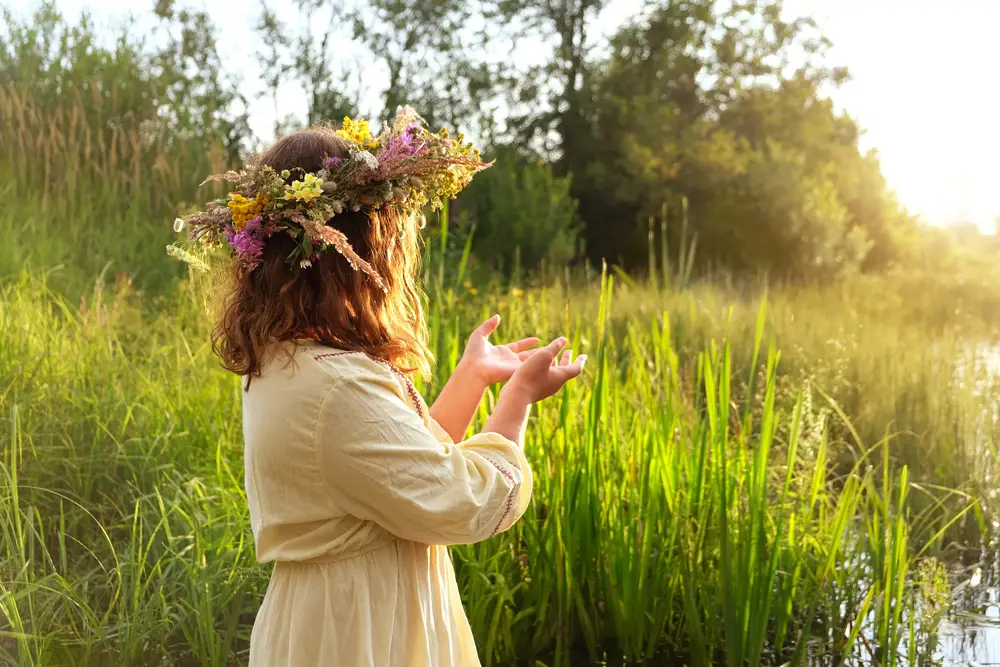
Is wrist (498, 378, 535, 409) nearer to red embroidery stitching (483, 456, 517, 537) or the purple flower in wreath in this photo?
red embroidery stitching (483, 456, 517, 537)

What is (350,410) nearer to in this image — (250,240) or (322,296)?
(322,296)

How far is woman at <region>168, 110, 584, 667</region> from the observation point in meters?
1.38

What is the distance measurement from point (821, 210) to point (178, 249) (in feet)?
42.3

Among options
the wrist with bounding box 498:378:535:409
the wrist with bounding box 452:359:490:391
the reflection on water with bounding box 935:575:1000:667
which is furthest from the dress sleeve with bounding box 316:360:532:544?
the reflection on water with bounding box 935:575:1000:667

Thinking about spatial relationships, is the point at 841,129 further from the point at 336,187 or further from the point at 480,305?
the point at 336,187

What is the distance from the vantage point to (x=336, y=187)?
148 centimetres

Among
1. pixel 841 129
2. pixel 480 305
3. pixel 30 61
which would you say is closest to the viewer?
pixel 480 305

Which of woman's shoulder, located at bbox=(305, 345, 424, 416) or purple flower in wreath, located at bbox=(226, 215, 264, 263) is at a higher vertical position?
purple flower in wreath, located at bbox=(226, 215, 264, 263)

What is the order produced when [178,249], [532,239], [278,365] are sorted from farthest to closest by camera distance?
1. [532,239]
2. [178,249]
3. [278,365]

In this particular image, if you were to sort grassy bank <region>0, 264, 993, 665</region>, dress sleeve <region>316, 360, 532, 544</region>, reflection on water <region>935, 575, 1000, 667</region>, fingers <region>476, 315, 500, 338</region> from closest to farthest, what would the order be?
dress sleeve <region>316, 360, 532, 544</region> < fingers <region>476, 315, 500, 338</region> < grassy bank <region>0, 264, 993, 665</region> < reflection on water <region>935, 575, 1000, 667</region>

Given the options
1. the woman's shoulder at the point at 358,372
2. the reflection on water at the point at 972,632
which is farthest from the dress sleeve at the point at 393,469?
the reflection on water at the point at 972,632

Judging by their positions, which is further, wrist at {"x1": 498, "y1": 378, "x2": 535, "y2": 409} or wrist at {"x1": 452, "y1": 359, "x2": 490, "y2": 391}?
wrist at {"x1": 452, "y1": 359, "x2": 490, "y2": 391}

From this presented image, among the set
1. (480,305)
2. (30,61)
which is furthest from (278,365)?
(30,61)

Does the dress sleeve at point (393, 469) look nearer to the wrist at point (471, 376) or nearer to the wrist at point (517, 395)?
the wrist at point (517, 395)
